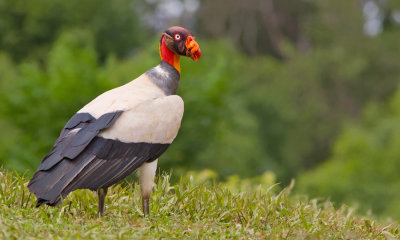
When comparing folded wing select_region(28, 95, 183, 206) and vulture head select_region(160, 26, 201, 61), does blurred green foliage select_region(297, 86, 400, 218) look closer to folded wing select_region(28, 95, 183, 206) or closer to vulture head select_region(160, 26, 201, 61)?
vulture head select_region(160, 26, 201, 61)

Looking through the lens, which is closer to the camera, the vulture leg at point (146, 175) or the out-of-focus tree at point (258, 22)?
the vulture leg at point (146, 175)

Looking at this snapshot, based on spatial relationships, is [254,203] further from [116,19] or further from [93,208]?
[116,19]

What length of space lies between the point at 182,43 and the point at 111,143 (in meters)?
1.36

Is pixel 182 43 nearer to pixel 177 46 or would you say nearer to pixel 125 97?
pixel 177 46

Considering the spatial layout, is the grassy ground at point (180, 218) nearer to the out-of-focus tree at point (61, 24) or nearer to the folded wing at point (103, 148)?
the folded wing at point (103, 148)

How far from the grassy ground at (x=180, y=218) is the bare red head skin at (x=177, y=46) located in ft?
4.45

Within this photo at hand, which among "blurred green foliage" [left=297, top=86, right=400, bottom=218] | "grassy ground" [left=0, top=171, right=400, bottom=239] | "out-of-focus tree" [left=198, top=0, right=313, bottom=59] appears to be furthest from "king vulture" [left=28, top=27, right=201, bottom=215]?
"out-of-focus tree" [left=198, top=0, right=313, bottom=59]

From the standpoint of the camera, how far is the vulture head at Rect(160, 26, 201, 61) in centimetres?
734

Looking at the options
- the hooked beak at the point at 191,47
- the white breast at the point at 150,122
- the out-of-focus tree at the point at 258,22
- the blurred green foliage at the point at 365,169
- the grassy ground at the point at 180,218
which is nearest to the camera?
the grassy ground at the point at 180,218

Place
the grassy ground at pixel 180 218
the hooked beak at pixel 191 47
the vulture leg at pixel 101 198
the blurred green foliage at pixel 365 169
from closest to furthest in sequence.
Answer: the grassy ground at pixel 180 218, the vulture leg at pixel 101 198, the hooked beak at pixel 191 47, the blurred green foliage at pixel 365 169

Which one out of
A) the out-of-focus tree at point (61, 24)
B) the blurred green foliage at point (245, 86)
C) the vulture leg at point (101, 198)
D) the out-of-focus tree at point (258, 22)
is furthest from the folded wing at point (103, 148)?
the out-of-focus tree at point (258, 22)

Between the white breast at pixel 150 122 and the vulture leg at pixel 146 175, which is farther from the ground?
the white breast at pixel 150 122

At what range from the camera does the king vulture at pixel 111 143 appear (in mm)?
6523

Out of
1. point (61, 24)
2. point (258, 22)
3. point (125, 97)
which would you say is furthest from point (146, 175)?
point (258, 22)
